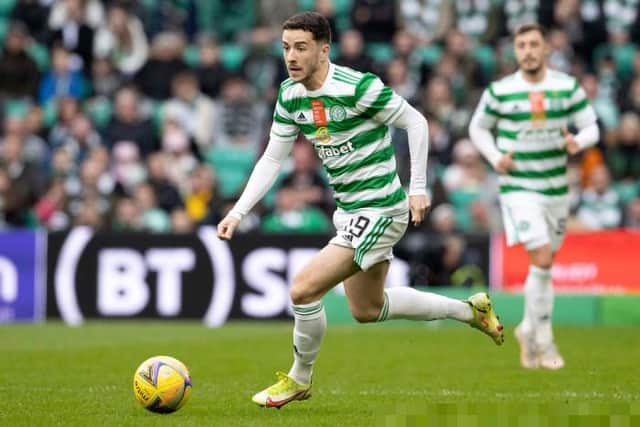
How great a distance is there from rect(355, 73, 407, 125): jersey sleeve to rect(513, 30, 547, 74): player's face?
3.23 metres

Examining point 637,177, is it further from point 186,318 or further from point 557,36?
point 186,318

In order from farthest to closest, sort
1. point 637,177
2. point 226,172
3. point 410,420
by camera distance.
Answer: point 226,172 < point 637,177 < point 410,420

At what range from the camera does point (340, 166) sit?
8680 millimetres

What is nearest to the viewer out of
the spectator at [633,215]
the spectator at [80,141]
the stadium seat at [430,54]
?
the spectator at [633,215]

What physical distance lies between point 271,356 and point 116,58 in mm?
10123

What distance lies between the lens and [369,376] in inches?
425

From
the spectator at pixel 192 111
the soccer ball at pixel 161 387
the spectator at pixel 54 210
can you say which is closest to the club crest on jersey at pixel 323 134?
the soccer ball at pixel 161 387

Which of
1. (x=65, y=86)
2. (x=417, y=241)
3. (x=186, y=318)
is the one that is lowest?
(x=186, y=318)

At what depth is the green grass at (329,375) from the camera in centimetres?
838

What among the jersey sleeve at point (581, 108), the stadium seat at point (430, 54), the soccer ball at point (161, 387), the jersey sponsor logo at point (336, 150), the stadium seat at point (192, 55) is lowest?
the soccer ball at point (161, 387)

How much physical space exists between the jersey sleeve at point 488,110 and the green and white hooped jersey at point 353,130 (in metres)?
3.21

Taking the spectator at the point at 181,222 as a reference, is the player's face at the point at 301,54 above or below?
above

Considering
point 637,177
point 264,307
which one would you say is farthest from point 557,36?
point 264,307

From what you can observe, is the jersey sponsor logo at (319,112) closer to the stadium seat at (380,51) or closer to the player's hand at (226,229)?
the player's hand at (226,229)
